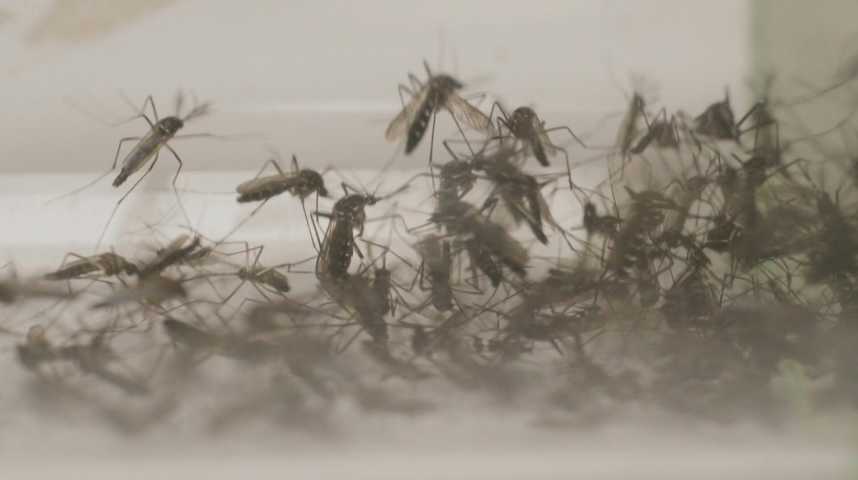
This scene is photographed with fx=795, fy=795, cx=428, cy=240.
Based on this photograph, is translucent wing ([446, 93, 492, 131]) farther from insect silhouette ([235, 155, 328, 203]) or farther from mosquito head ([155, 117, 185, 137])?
mosquito head ([155, 117, 185, 137])

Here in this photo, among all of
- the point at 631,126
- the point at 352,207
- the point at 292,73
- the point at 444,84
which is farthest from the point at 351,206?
the point at 631,126

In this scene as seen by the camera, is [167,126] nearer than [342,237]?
No

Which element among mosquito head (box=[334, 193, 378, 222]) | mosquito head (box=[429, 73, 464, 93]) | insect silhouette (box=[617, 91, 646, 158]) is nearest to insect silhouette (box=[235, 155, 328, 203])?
mosquito head (box=[334, 193, 378, 222])

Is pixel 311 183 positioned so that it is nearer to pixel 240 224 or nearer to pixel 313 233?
pixel 313 233

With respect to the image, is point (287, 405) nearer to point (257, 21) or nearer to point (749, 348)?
point (749, 348)

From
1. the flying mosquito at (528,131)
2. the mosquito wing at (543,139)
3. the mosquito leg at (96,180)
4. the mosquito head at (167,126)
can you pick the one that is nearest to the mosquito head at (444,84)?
the flying mosquito at (528,131)

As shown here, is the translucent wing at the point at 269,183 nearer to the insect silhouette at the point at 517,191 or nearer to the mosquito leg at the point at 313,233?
the mosquito leg at the point at 313,233

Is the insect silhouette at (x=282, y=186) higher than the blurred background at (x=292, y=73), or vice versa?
the blurred background at (x=292, y=73)

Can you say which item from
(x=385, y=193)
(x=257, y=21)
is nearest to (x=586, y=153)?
(x=385, y=193)

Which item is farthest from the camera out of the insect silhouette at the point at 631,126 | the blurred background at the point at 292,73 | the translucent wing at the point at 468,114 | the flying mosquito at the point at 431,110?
the blurred background at the point at 292,73
